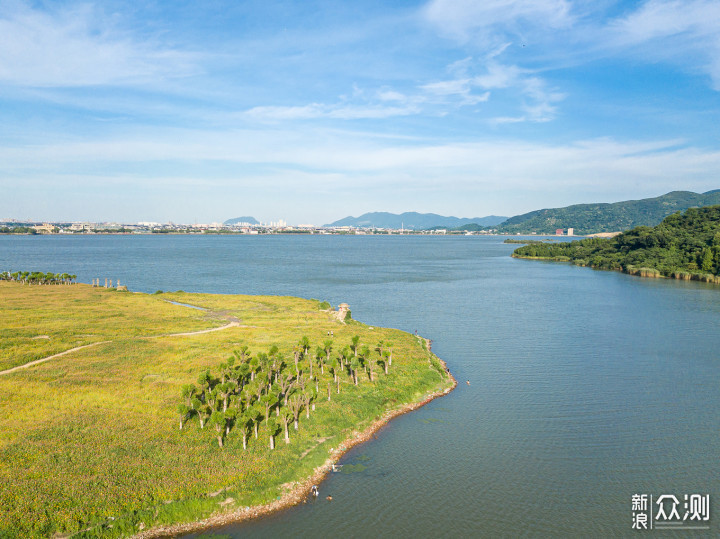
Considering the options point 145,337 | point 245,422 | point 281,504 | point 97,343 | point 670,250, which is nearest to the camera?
point 281,504

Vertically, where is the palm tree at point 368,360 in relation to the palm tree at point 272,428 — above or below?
above

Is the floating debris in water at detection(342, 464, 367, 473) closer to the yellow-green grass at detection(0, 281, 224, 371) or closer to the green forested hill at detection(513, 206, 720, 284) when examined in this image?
the yellow-green grass at detection(0, 281, 224, 371)

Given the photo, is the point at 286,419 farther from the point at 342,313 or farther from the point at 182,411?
the point at 342,313

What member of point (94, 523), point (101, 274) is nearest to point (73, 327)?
point (94, 523)

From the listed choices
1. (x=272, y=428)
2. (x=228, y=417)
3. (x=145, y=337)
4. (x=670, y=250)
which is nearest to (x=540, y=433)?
(x=272, y=428)

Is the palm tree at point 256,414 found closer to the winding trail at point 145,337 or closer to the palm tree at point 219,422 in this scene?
the palm tree at point 219,422

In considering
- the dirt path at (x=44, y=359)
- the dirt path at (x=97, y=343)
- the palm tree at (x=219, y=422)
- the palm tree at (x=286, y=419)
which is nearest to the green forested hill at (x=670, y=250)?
the dirt path at (x=97, y=343)
